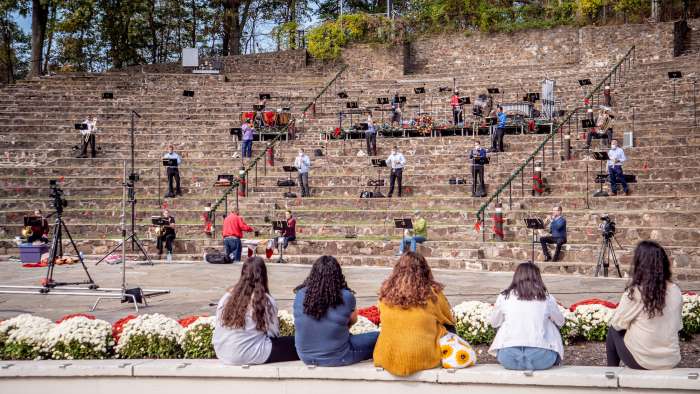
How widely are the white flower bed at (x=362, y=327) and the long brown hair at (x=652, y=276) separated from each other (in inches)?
126

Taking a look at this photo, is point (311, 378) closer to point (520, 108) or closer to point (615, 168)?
point (615, 168)

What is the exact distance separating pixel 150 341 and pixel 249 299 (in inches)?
91.0

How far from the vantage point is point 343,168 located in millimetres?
24641

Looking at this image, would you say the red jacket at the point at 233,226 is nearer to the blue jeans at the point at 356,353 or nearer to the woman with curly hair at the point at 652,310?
the blue jeans at the point at 356,353

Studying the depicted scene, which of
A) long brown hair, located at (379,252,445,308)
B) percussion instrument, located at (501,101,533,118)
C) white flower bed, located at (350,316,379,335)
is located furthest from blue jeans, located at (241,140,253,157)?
long brown hair, located at (379,252,445,308)

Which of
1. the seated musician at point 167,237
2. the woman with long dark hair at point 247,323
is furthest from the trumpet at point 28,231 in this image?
the woman with long dark hair at point 247,323

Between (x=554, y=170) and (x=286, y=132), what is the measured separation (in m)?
9.24

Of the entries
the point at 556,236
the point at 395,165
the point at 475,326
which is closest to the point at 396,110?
the point at 395,165

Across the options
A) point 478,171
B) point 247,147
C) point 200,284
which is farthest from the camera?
point 247,147

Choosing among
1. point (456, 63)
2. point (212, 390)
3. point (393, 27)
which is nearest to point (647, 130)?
point (456, 63)

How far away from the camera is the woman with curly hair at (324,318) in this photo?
6.96 meters

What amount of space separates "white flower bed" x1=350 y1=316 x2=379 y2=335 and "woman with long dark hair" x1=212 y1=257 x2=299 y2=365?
177 centimetres

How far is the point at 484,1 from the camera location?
3703 centimetres

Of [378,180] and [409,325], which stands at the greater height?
[378,180]
